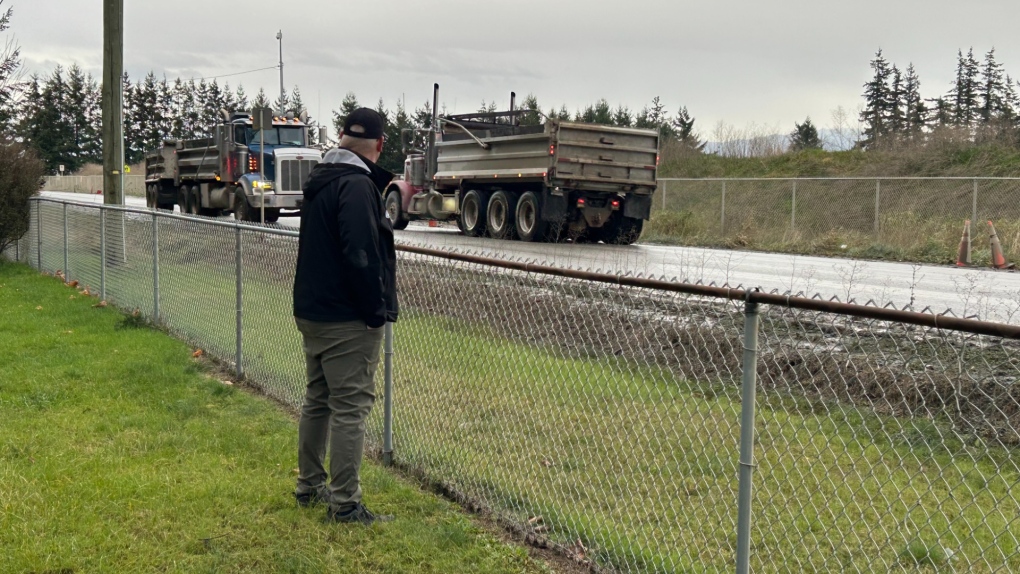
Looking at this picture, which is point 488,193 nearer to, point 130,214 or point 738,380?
point 130,214

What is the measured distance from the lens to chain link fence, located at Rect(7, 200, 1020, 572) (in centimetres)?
360

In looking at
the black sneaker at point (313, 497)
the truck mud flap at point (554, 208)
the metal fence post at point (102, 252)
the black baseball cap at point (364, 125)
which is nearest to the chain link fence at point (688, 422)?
the black sneaker at point (313, 497)

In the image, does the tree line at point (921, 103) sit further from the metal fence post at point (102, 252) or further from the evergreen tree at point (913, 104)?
the metal fence post at point (102, 252)

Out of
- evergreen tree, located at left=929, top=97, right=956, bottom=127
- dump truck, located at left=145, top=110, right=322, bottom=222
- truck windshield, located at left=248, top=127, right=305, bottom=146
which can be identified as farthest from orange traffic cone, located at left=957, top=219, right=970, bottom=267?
evergreen tree, located at left=929, top=97, right=956, bottom=127

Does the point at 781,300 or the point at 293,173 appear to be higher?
the point at 293,173

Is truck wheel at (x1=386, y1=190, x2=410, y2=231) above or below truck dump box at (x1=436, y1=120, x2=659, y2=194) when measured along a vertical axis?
below

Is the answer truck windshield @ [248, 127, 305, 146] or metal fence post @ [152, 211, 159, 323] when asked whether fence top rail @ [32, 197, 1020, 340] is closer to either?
metal fence post @ [152, 211, 159, 323]

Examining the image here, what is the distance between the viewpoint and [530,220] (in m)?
19.8

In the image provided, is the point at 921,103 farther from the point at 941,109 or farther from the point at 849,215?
the point at 849,215

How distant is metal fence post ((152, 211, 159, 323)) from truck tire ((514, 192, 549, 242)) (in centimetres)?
1008

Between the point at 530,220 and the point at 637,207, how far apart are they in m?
2.22

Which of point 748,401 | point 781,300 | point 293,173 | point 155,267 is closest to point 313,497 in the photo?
point 748,401

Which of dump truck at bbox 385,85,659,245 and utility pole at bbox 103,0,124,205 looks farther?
dump truck at bbox 385,85,659,245

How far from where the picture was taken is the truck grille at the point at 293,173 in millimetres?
25500
